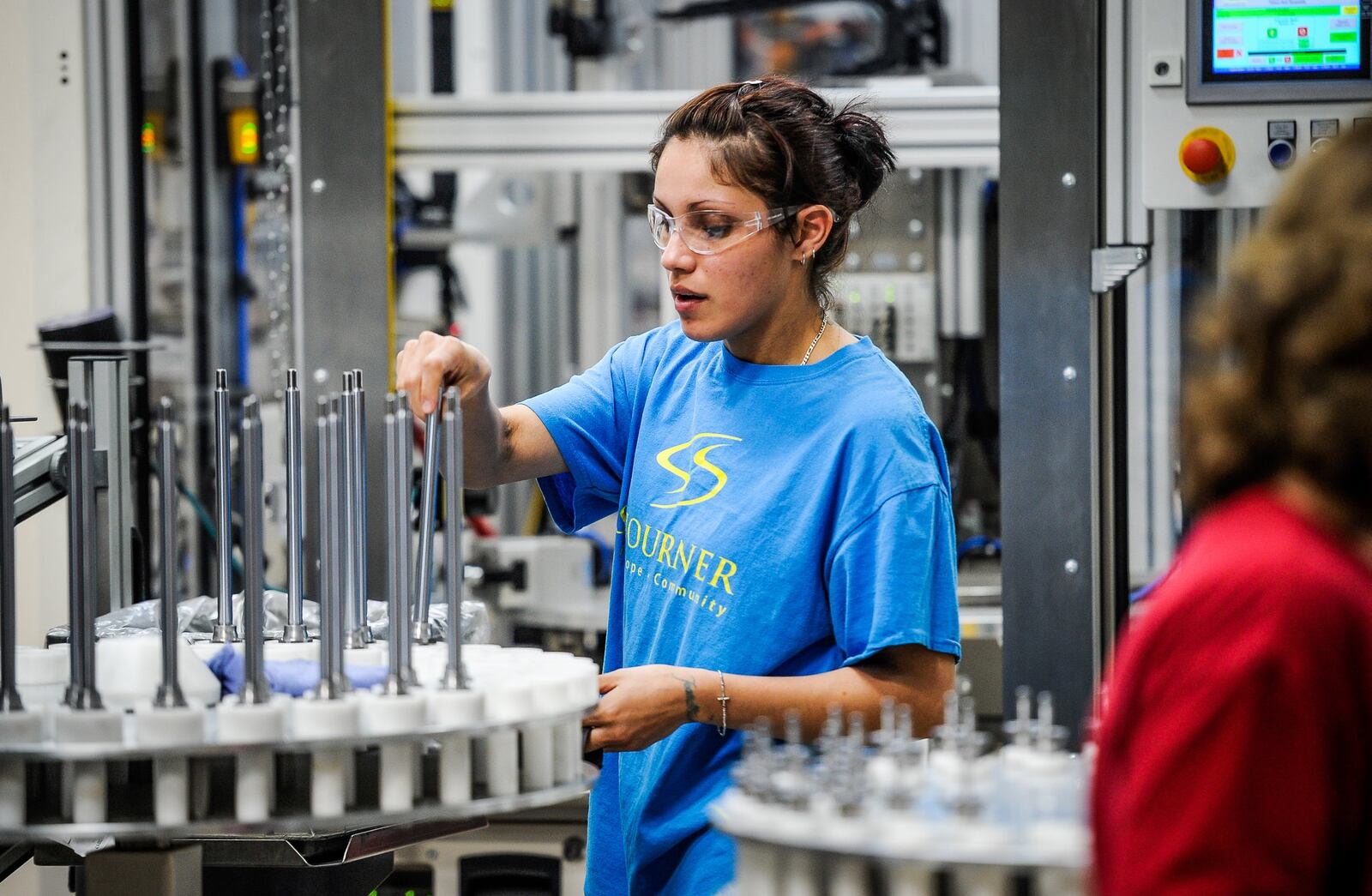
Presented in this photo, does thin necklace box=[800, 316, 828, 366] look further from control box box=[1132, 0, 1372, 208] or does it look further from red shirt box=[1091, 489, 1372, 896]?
red shirt box=[1091, 489, 1372, 896]

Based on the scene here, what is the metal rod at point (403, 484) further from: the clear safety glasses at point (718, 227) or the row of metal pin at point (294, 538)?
the clear safety glasses at point (718, 227)

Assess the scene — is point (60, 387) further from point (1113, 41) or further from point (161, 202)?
point (1113, 41)

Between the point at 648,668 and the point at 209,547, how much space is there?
215 cm

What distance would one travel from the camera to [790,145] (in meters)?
1.45

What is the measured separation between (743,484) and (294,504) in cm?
41

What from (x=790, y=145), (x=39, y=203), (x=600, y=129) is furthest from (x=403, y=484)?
(x=39, y=203)

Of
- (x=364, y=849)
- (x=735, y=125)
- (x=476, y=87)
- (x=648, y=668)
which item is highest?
(x=476, y=87)

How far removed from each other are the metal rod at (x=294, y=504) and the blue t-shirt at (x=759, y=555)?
327 mm

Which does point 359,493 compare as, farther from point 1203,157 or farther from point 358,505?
point 1203,157

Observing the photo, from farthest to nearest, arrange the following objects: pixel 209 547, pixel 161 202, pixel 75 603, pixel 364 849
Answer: pixel 161 202, pixel 209 547, pixel 364 849, pixel 75 603

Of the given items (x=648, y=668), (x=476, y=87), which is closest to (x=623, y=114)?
(x=648, y=668)

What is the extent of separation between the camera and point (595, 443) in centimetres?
161

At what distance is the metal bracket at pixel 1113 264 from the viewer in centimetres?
196

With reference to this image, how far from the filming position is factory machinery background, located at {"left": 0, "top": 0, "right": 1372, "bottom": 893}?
194cm
